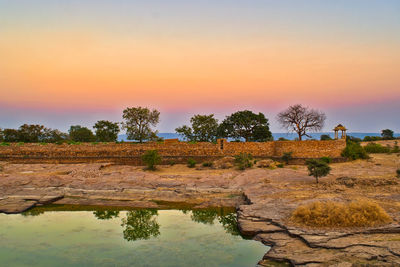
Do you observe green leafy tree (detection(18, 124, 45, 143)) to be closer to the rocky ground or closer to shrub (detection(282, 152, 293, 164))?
the rocky ground

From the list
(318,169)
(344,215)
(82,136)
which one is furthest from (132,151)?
(82,136)

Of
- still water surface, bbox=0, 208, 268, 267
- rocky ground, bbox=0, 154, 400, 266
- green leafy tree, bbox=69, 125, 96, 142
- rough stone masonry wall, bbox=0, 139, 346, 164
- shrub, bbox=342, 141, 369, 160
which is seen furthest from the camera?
green leafy tree, bbox=69, 125, 96, 142

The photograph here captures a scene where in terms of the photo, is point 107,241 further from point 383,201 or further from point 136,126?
point 136,126

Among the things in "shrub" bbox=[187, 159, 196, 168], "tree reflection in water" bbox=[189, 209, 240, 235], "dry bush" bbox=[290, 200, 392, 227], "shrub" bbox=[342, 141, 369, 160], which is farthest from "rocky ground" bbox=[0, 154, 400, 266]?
"shrub" bbox=[187, 159, 196, 168]

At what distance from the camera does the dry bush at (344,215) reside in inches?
335

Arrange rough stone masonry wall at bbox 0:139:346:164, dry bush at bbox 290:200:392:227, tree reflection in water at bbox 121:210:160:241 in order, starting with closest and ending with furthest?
dry bush at bbox 290:200:392:227 → tree reflection in water at bbox 121:210:160:241 → rough stone masonry wall at bbox 0:139:346:164

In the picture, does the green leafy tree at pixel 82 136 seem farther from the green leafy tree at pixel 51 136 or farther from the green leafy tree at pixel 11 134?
the green leafy tree at pixel 11 134

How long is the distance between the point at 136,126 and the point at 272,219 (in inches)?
1134

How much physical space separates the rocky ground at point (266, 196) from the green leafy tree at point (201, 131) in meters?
17.6

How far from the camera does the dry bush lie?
335 inches

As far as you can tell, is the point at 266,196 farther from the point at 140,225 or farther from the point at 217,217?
the point at 140,225

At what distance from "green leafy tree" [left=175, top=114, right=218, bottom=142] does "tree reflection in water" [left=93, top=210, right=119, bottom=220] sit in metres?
25.5

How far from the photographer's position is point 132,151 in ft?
86.0

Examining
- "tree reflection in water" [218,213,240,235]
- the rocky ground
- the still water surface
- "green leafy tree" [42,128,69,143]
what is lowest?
the still water surface
